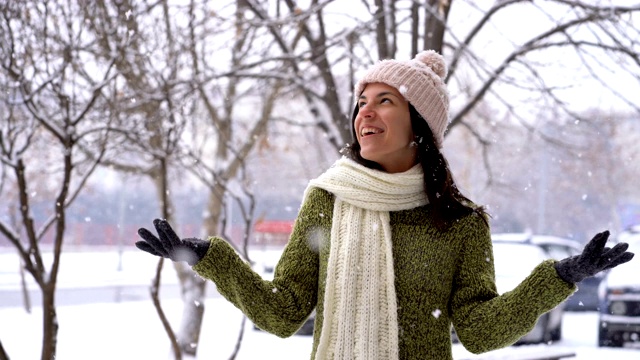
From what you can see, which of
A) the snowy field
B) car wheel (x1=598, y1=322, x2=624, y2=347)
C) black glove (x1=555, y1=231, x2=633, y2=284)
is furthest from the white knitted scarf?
car wheel (x1=598, y1=322, x2=624, y2=347)

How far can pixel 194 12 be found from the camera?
224 inches

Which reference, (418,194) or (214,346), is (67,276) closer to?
(214,346)

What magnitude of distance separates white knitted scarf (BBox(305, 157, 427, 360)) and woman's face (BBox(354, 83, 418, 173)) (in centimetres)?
6

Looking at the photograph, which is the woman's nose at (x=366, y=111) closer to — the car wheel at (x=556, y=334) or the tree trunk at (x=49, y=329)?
the tree trunk at (x=49, y=329)

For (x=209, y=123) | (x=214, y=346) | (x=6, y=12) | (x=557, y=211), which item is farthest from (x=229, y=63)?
(x=557, y=211)

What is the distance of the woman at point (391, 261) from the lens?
213 cm

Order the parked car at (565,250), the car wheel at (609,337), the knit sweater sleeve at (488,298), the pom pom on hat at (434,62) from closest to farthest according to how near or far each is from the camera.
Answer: the knit sweater sleeve at (488,298) → the pom pom on hat at (434,62) → the car wheel at (609,337) → the parked car at (565,250)

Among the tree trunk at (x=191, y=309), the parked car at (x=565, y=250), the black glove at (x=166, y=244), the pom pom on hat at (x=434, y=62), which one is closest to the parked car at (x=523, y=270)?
the parked car at (x=565, y=250)

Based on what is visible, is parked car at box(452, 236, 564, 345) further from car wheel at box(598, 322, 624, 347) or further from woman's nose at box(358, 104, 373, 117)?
woman's nose at box(358, 104, 373, 117)

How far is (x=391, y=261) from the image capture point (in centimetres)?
218

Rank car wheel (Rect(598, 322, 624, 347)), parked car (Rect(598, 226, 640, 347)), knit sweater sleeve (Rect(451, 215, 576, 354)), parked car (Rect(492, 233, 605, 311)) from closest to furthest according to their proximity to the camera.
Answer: knit sweater sleeve (Rect(451, 215, 576, 354)), parked car (Rect(598, 226, 640, 347)), car wheel (Rect(598, 322, 624, 347)), parked car (Rect(492, 233, 605, 311))

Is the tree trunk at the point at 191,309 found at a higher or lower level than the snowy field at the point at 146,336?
higher

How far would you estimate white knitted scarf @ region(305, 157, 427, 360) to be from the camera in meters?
2.14

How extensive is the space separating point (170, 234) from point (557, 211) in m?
37.5
